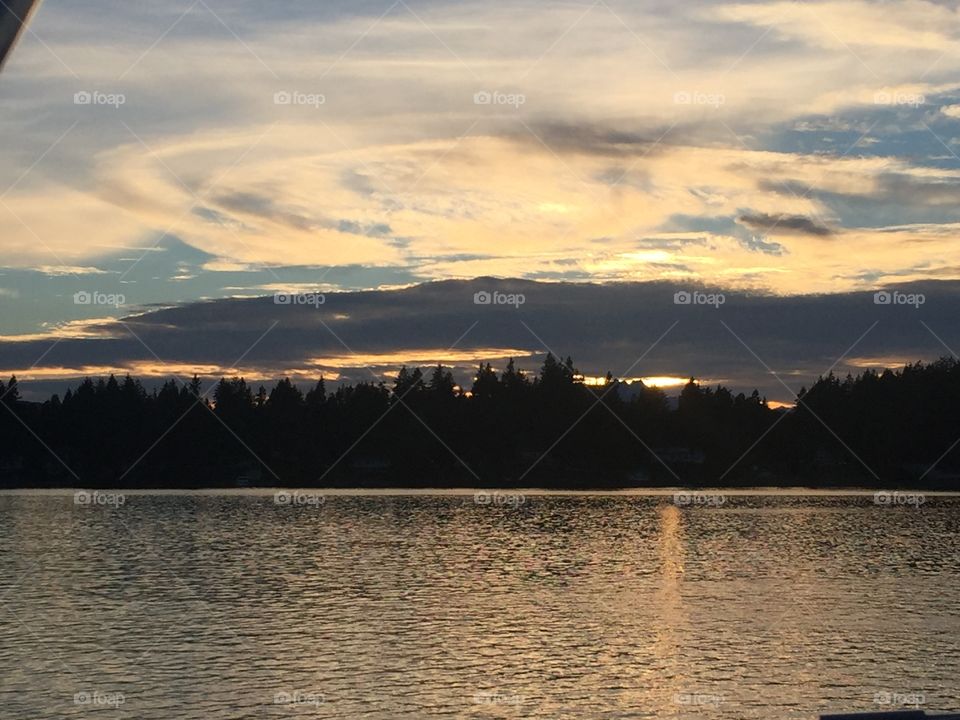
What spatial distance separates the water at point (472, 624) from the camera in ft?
129

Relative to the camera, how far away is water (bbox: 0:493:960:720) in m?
39.4

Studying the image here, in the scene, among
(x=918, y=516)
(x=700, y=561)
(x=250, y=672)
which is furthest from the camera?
(x=918, y=516)

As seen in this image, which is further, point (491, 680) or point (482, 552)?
point (482, 552)

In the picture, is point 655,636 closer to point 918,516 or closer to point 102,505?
point 918,516

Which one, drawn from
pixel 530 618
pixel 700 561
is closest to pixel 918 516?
pixel 700 561

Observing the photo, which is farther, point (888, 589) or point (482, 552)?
point (482, 552)

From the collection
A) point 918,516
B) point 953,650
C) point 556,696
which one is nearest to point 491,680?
point 556,696

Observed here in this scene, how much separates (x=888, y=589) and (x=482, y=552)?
1356 inches

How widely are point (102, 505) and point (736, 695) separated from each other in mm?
145973

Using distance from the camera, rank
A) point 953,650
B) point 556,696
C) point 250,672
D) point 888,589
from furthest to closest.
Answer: point 888,589 < point 953,650 < point 250,672 < point 556,696

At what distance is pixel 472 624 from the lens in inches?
2159

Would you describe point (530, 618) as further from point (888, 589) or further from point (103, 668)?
point (888, 589)

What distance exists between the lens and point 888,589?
70375mm

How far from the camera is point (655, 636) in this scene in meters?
52.1
